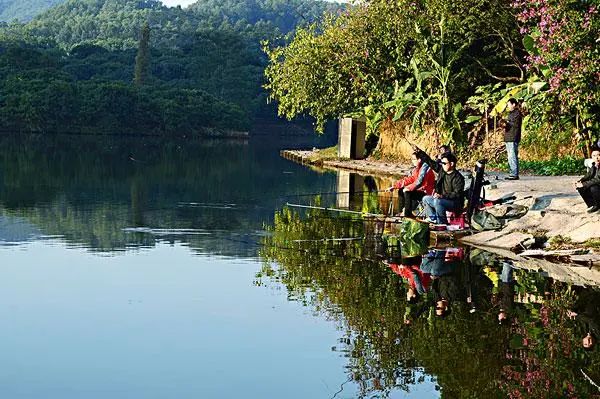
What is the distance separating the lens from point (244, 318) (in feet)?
35.1

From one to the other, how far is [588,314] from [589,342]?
1.32 metres

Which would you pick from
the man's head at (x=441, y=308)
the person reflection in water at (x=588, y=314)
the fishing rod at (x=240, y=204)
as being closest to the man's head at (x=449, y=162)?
the person reflection in water at (x=588, y=314)

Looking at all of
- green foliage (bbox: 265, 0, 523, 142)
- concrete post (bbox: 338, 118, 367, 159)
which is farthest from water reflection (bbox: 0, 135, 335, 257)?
green foliage (bbox: 265, 0, 523, 142)

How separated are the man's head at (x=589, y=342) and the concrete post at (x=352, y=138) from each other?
29.9m

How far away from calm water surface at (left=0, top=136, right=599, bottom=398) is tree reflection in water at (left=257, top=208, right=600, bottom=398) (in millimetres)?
25

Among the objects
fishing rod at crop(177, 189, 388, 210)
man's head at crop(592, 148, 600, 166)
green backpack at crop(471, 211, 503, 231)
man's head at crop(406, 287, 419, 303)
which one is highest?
man's head at crop(592, 148, 600, 166)

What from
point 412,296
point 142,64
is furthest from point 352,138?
point 142,64

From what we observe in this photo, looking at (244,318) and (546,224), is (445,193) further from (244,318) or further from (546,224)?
(244,318)

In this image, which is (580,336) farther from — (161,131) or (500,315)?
(161,131)

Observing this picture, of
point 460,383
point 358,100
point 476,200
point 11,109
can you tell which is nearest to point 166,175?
point 358,100

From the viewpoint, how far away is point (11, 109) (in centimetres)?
8600

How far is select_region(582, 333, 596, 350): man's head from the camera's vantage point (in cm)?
933

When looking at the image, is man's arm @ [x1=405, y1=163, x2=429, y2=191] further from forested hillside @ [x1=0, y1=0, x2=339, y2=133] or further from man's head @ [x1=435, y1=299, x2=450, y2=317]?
forested hillside @ [x1=0, y1=0, x2=339, y2=133]

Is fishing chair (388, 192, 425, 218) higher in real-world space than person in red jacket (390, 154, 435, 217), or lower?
lower
